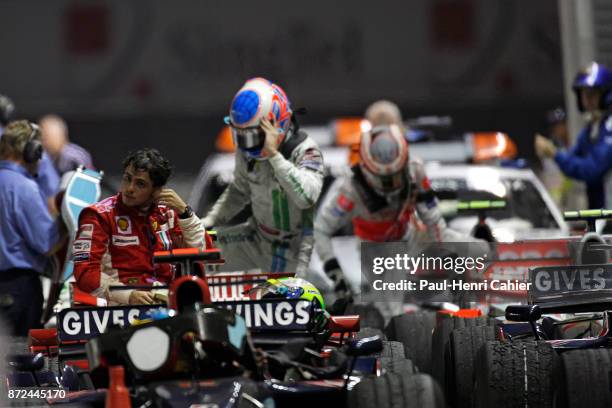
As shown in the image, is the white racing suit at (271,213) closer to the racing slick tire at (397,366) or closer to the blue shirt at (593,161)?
the racing slick tire at (397,366)

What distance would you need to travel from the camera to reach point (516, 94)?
24.4 meters

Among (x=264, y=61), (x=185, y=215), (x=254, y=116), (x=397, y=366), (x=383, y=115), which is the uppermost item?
(x=264, y=61)

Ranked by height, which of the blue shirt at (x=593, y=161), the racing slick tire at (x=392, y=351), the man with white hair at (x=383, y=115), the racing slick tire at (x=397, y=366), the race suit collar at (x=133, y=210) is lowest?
the racing slick tire at (x=397, y=366)

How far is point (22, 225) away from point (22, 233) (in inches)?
2.4

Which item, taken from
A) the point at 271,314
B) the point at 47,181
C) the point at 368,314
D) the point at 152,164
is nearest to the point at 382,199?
the point at 368,314

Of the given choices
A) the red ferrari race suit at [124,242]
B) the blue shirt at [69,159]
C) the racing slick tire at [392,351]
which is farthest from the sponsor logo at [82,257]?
the blue shirt at [69,159]

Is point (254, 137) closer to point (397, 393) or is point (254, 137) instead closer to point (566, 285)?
point (566, 285)

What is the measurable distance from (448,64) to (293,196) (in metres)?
12.3

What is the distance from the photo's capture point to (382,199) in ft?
44.5

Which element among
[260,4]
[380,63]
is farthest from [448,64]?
[260,4]

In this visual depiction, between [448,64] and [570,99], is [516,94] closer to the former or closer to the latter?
[448,64]

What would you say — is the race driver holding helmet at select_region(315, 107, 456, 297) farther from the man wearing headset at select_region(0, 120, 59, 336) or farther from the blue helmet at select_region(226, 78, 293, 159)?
the man wearing headset at select_region(0, 120, 59, 336)

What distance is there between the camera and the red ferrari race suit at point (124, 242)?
33.8 feet

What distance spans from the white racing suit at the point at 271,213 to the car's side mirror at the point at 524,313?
268 cm
